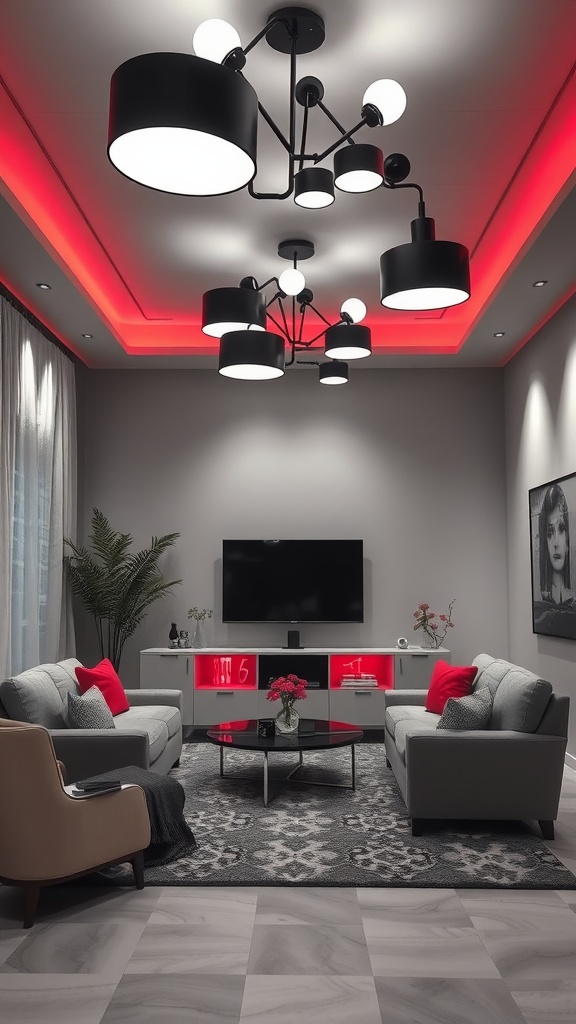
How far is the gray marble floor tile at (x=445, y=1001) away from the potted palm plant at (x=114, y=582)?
4.68 metres

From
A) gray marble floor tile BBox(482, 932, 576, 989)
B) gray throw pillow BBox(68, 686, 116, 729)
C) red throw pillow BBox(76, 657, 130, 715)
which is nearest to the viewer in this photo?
gray marble floor tile BBox(482, 932, 576, 989)

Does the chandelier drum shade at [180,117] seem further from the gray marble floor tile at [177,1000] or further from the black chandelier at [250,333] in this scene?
the gray marble floor tile at [177,1000]

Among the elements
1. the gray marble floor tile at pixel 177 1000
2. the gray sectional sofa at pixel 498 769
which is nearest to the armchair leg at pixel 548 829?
the gray sectional sofa at pixel 498 769

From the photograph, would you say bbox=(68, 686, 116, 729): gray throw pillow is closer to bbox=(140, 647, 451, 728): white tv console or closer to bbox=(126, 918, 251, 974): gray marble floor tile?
bbox=(126, 918, 251, 974): gray marble floor tile

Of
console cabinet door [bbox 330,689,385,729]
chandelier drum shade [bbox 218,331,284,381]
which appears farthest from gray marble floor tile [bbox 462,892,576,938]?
console cabinet door [bbox 330,689,385,729]

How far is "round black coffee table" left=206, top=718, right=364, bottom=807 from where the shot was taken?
481 cm

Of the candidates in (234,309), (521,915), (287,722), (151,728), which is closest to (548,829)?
(521,915)

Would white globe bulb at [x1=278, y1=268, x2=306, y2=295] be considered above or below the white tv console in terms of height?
above

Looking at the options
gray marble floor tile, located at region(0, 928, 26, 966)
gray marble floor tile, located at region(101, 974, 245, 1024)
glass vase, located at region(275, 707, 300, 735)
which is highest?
glass vase, located at region(275, 707, 300, 735)

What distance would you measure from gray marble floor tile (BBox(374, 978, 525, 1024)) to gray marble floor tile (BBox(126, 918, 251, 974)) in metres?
0.51

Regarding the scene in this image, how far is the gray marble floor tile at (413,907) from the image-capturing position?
3.20m

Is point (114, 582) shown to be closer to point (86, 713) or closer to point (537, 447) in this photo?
point (86, 713)

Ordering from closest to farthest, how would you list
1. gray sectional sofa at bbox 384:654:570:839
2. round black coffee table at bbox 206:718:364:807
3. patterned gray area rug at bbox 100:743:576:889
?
patterned gray area rug at bbox 100:743:576:889 → gray sectional sofa at bbox 384:654:570:839 → round black coffee table at bbox 206:718:364:807

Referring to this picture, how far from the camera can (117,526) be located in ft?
25.1
